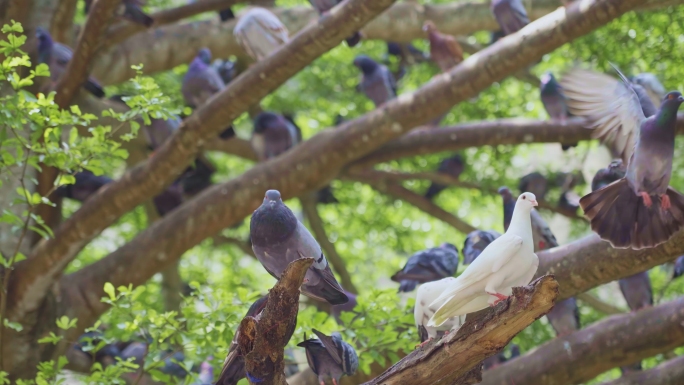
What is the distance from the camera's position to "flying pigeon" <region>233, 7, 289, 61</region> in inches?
299

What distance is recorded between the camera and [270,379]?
10.9 ft

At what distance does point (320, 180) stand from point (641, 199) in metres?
2.60

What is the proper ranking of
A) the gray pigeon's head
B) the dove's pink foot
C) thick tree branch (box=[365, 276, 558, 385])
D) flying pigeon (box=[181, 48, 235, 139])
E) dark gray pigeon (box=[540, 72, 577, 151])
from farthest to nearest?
1. flying pigeon (box=[181, 48, 235, 139])
2. dark gray pigeon (box=[540, 72, 577, 151])
3. the dove's pink foot
4. the gray pigeon's head
5. thick tree branch (box=[365, 276, 558, 385])

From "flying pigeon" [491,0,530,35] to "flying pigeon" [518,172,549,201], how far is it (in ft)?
4.87

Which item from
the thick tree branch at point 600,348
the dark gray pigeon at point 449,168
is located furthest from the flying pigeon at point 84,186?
the thick tree branch at point 600,348

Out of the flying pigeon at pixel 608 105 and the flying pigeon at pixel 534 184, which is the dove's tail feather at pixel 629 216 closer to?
the flying pigeon at pixel 608 105

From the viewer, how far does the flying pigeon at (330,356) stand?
159 inches

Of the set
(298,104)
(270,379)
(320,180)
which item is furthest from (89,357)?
Answer: (298,104)

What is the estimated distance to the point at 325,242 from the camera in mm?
7977

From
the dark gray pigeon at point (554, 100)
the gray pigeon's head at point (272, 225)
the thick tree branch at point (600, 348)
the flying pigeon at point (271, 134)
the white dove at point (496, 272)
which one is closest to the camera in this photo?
the white dove at point (496, 272)

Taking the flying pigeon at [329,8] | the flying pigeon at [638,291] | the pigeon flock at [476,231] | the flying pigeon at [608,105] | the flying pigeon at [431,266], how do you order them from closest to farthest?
the pigeon flock at [476,231] → the flying pigeon at [608,105] → the flying pigeon at [431,266] → the flying pigeon at [638,291] → the flying pigeon at [329,8]

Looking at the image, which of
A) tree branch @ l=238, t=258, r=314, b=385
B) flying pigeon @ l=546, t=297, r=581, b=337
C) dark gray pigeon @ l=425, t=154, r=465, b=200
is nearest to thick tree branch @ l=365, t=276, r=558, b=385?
tree branch @ l=238, t=258, r=314, b=385

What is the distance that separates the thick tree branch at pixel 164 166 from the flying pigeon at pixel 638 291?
3.03 metres

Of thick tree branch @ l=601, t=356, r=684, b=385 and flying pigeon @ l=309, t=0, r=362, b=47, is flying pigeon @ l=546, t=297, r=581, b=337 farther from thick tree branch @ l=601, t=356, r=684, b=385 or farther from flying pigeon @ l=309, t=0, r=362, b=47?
flying pigeon @ l=309, t=0, r=362, b=47
